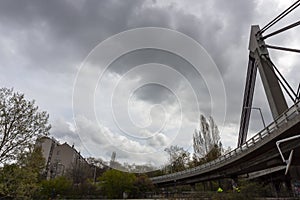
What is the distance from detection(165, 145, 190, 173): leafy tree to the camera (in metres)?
65.6

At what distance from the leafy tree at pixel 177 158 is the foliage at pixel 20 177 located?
174 ft

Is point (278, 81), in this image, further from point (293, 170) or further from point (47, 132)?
point (47, 132)

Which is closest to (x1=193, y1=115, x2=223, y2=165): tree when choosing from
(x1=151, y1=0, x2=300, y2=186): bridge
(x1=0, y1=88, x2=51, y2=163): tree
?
(x1=151, y1=0, x2=300, y2=186): bridge

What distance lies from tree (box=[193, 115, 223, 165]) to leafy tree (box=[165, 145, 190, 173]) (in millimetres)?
14017

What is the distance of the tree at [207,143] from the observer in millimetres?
48562

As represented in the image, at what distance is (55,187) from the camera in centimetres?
3878

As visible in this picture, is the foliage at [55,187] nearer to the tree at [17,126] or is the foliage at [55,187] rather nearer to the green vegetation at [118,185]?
A: the green vegetation at [118,185]

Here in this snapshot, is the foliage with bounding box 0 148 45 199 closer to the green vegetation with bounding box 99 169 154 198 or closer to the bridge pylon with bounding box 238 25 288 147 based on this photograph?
the bridge pylon with bounding box 238 25 288 147

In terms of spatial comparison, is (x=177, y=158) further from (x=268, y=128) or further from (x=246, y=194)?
(x=268, y=128)

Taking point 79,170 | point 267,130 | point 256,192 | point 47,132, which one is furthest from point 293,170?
point 79,170

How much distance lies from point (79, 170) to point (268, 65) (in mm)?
48923

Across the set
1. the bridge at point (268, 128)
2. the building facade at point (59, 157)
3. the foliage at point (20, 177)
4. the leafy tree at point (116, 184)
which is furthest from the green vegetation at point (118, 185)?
the building facade at point (59, 157)

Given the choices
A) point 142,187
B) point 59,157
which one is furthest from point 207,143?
point 59,157

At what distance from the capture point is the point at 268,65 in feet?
87.1
